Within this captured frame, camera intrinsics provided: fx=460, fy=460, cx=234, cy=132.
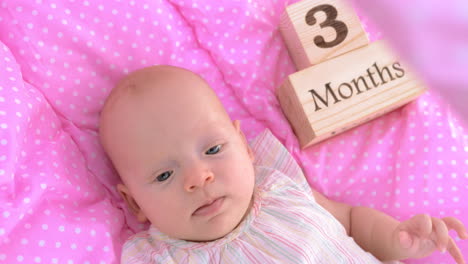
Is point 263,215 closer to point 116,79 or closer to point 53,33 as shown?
point 116,79

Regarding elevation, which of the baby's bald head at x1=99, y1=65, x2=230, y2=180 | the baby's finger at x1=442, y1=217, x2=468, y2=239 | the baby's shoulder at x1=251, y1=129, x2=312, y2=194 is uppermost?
the baby's bald head at x1=99, y1=65, x2=230, y2=180

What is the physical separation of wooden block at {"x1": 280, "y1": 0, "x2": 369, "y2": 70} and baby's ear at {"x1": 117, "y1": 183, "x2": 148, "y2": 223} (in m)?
0.63

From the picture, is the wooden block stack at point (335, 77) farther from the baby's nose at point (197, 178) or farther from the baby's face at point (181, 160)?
the baby's nose at point (197, 178)

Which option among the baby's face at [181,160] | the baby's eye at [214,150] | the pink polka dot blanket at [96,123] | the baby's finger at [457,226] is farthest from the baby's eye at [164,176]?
the baby's finger at [457,226]

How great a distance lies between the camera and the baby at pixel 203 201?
1.07 m

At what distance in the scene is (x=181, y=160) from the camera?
1066 millimetres

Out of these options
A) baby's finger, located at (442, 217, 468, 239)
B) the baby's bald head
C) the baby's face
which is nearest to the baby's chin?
the baby's face

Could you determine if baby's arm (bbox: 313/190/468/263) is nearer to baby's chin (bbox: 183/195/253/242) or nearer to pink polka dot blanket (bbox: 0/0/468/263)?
pink polka dot blanket (bbox: 0/0/468/263)

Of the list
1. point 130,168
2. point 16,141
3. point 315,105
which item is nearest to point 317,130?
A: point 315,105

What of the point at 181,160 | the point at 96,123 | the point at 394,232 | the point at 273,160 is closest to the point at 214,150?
the point at 181,160

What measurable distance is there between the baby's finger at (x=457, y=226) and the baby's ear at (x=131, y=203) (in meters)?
0.76

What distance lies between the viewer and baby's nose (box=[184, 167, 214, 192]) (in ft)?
3.34

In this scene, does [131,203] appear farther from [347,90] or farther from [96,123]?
[347,90]

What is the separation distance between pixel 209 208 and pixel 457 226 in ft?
1.92
